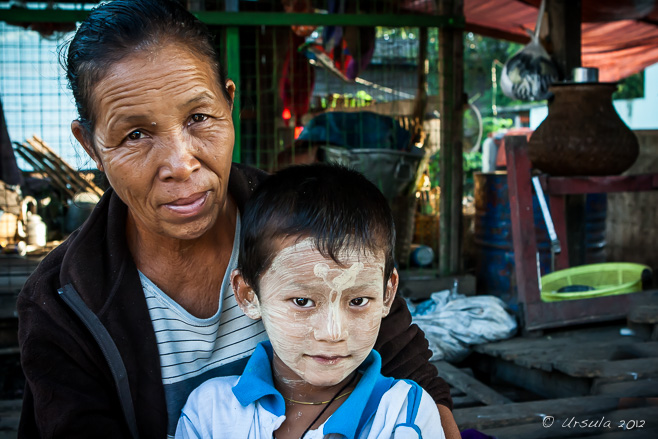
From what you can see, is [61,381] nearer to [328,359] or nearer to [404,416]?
[328,359]

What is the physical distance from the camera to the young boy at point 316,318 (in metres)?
1.37

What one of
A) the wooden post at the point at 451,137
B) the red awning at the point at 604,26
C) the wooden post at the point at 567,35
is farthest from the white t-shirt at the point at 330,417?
the red awning at the point at 604,26

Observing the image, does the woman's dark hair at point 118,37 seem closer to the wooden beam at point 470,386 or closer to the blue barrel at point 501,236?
Answer: the wooden beam at point 470,386

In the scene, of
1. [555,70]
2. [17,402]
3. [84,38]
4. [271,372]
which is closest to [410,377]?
[271,372]

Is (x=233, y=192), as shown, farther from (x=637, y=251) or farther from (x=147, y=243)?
(x=637, y=251)

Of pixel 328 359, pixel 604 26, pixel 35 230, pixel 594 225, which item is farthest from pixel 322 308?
pixel 604 26

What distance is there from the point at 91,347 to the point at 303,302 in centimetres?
58

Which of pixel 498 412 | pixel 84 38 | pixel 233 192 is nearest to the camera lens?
pixel 84 38

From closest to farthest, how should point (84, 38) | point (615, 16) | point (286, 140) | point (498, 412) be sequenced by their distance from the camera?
point (84, 38)
point (498, 412)
point (286, 140)
point (615, 16)

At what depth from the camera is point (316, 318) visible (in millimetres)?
1368

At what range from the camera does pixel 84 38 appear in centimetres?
146

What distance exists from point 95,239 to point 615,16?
227 inches

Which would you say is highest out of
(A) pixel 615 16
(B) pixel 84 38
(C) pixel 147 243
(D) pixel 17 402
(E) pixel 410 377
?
(A) pixel 615 16

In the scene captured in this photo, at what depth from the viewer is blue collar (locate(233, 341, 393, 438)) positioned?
138 centimetres
